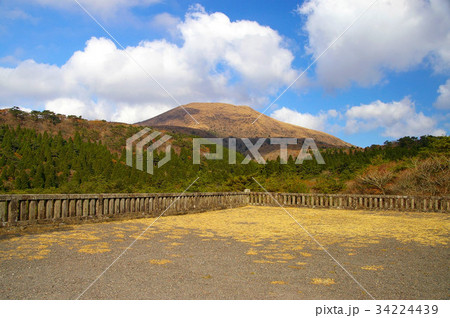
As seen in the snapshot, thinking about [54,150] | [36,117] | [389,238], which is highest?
[36,117]

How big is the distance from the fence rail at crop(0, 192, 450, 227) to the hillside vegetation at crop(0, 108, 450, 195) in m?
5.36

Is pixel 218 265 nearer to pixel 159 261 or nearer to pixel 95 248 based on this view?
pixel 159 261

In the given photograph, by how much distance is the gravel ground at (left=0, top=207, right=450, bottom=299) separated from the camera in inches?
138

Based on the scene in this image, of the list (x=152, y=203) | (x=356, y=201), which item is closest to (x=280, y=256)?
(x=152, y=203)

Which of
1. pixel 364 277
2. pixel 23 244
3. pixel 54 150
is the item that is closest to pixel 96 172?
pixel 54 150

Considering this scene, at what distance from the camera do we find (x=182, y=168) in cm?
6378

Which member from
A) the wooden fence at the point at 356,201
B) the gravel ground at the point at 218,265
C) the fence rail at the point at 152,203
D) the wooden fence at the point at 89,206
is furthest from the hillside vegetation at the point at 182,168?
the gravel ground at the point at 218,265

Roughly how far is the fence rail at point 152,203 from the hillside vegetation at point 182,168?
17.6 feet

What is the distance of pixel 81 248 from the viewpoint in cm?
580

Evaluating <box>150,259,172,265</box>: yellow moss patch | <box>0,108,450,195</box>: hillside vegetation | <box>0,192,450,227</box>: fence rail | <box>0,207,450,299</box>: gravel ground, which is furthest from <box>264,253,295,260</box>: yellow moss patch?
<box>0,108,450,195</box>: hillside vegetation

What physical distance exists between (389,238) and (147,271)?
590 cm

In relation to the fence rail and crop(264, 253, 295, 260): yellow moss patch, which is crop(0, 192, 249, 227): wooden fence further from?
crop(264, 253, 295, 260): yellow moss patch

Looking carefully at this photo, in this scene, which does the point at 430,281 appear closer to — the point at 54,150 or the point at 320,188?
the point at 320,188

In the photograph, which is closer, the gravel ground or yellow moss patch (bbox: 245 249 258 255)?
the gravel ground
